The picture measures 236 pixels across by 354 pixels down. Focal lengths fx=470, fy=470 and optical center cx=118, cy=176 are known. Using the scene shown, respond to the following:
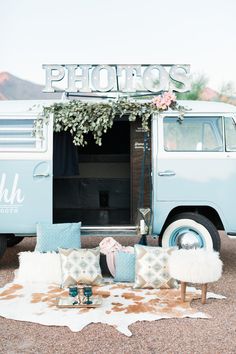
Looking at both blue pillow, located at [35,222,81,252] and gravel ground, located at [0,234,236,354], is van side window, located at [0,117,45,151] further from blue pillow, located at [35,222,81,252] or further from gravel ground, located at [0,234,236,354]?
gravel ground, located at [0,234,236,354]

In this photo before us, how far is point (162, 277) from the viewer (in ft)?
18.9

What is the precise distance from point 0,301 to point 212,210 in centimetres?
344

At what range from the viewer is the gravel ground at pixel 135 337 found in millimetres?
3994

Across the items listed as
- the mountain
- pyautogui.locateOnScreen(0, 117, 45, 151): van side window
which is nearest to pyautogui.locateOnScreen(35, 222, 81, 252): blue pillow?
pyautogui.locateOnScreen(0, 117, 45, 151): van side window

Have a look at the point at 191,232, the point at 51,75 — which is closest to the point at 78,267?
the point at 191,232

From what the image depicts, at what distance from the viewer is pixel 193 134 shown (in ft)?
22.7

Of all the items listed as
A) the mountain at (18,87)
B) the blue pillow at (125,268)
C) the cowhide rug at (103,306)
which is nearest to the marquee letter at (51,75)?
the blue pillow at (125,268)

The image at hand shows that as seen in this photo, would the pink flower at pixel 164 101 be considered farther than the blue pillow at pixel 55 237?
Yes

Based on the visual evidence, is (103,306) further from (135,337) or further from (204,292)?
(204,292)

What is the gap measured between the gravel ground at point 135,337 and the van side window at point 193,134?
261 cm

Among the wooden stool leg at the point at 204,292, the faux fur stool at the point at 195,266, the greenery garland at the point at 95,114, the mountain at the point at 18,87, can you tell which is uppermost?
the mountain at the point at 18,87

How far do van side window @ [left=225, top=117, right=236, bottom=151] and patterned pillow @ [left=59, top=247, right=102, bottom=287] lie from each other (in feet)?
8.44

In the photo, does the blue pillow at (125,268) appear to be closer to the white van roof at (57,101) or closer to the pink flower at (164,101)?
the pink flower at (164,101)

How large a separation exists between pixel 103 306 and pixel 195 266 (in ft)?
Result: 3.56
